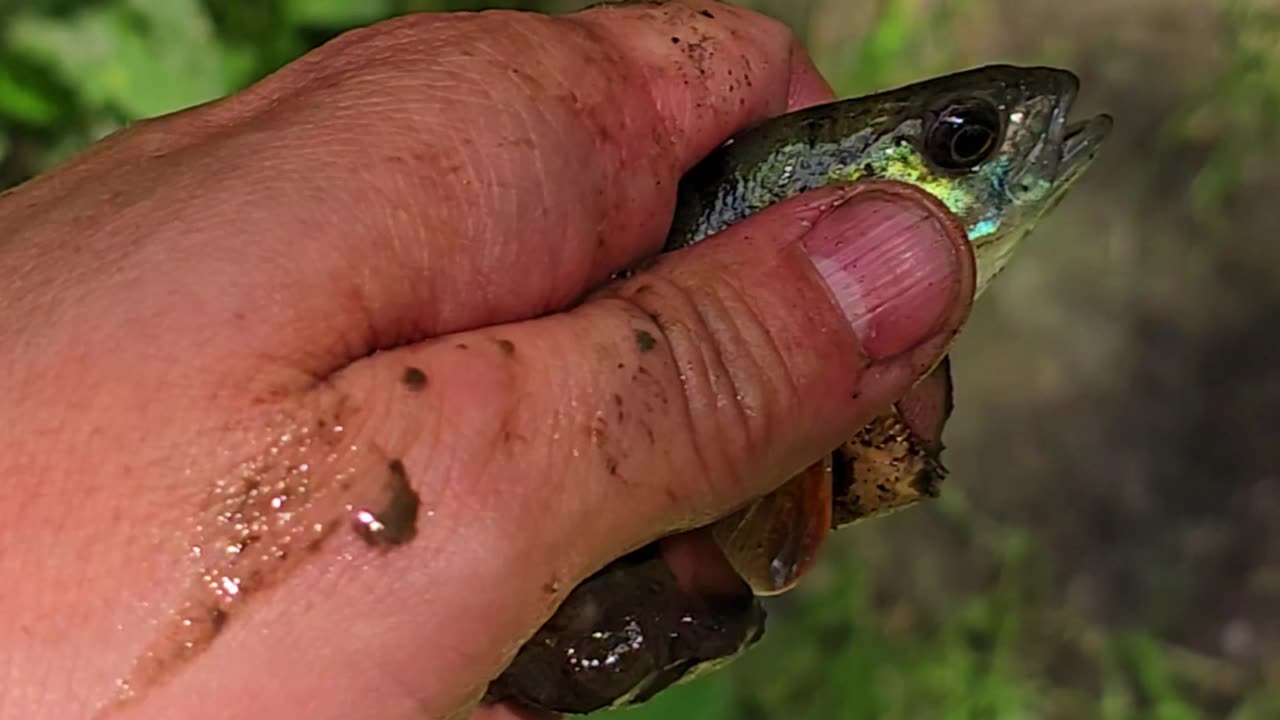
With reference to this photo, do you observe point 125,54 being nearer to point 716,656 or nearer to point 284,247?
point 284,247

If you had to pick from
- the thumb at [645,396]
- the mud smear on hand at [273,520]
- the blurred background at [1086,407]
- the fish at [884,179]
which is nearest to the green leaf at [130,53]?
the blurred background at [1086,407]

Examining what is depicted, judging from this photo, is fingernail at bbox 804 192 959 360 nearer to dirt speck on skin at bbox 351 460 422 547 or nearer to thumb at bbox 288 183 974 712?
thumb at bbox 288 183 974 712

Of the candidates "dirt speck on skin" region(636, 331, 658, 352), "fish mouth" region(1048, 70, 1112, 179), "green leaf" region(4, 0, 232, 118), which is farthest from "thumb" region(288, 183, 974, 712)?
"green leaf" region(4, 0, 232, 118)

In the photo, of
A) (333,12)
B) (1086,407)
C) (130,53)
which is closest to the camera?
(130,53)

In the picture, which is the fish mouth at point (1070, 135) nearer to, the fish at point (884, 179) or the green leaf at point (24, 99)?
the fish at point (884, 179)

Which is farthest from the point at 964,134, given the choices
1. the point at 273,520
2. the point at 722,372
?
the point at 273,520

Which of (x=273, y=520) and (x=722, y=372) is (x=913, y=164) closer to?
(x=722, y=372)

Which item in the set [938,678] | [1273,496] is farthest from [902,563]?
[1273,496]
